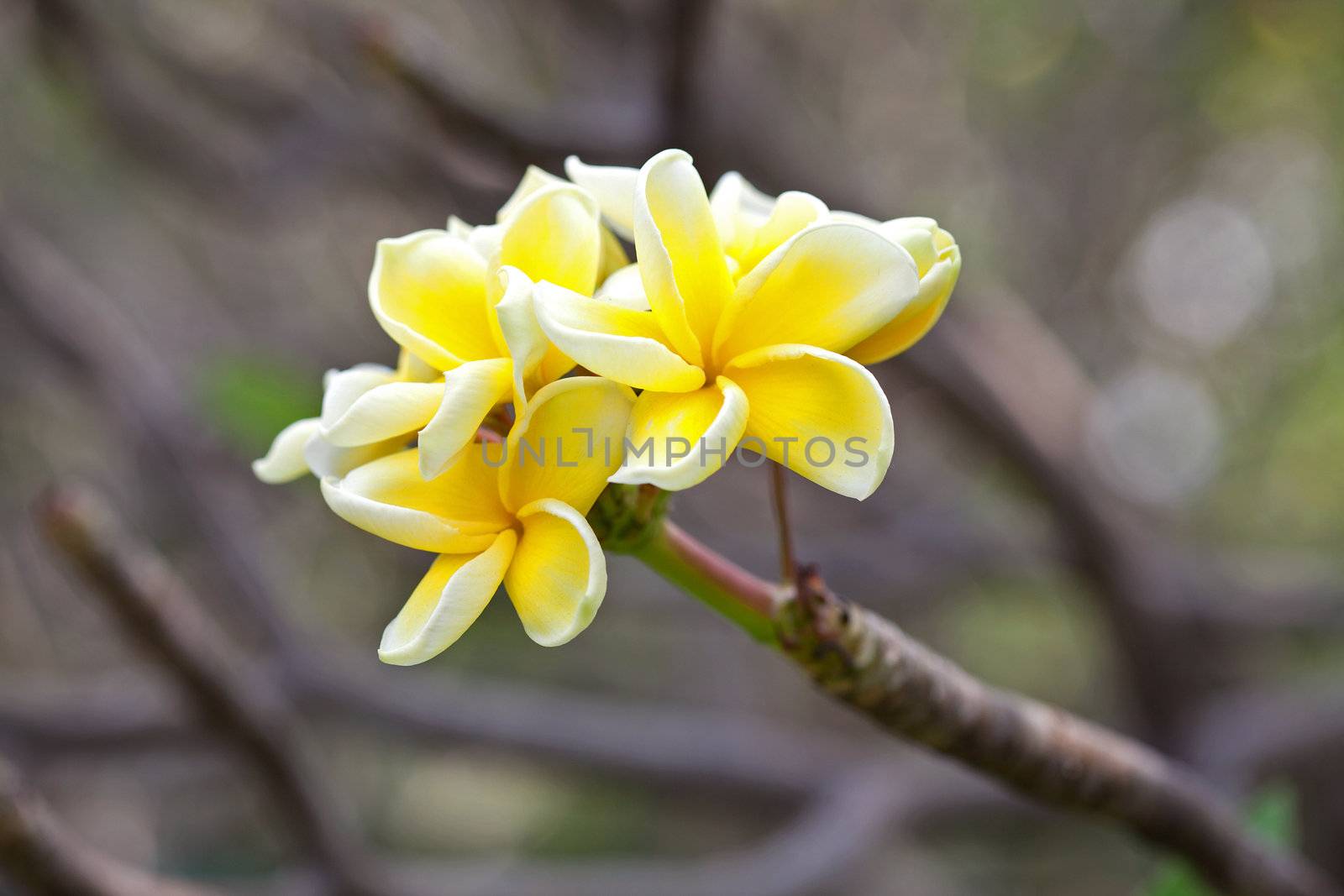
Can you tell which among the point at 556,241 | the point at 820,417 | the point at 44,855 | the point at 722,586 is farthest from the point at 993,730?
the point at 44,855

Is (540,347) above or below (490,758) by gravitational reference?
below

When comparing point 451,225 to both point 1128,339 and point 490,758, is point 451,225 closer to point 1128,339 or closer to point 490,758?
point 490,758

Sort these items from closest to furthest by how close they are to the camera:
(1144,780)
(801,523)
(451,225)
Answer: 1. (451,225)
2. (1144,780)
3. (801,523)

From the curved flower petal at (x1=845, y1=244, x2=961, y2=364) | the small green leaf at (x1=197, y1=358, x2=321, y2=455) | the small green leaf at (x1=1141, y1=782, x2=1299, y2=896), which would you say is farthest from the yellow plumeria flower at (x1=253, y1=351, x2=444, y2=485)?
the small green leaf at (x1=197, y1=358, x2=321, y2=455)

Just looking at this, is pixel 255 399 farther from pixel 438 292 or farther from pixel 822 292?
pixel 822 292

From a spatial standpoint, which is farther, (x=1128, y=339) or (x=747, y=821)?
(x=1128, y=339)

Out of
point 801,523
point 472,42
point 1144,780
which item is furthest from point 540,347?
point 801,523

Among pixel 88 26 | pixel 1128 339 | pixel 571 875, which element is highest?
pixel 1128 339
